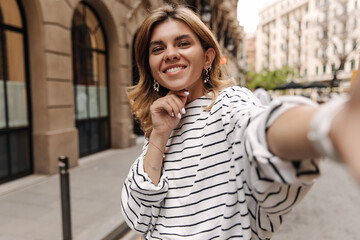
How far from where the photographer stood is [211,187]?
114 cm

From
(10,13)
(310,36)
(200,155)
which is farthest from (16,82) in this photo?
(310,36)

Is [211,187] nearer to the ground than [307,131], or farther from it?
nearer to the ground

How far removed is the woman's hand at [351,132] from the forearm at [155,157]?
827 millimetres

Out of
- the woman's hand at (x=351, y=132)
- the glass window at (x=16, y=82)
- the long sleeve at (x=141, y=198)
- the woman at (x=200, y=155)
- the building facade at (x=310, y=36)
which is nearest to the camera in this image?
the woman's hand at (x=351, y=132)

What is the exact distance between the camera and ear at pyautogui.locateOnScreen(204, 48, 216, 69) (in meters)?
1.37

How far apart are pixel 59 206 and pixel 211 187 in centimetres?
424

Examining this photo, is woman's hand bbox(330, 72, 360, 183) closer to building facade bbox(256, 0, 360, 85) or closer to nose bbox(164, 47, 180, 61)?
nose bbox(164, 47, 180, 61)

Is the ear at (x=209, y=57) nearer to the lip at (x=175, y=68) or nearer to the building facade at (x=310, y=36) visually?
the lip at (x=175, y=68)

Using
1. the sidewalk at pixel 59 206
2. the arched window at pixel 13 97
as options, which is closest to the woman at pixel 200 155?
the sidewalk at pixel 59 206

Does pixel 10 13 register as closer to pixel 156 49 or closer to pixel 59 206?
pixel 59 206

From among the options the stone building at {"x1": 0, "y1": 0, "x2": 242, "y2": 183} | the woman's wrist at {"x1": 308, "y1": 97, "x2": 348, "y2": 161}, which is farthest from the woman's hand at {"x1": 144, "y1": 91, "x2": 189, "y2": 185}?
the stone building at {"x1": 0, "y1": 0, "x2": 242, "y2": 183}

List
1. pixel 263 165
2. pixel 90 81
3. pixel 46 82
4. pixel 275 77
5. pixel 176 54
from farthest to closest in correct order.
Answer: pixel 275 77
pixel 90 81
pixel 46 82
pixel 176 54
pixel 263 165

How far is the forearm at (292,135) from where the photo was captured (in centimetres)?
61

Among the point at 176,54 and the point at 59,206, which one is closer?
the point at 176,54
